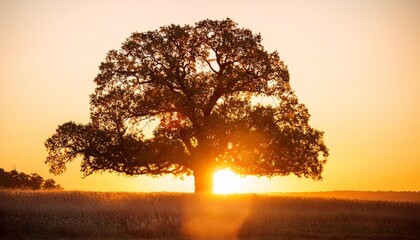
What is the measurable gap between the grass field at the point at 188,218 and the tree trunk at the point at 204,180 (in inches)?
250

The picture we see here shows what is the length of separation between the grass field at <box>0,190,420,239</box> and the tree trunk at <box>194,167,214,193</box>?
20.8 ft

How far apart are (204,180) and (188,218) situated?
12.9m

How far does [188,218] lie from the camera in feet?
80.8

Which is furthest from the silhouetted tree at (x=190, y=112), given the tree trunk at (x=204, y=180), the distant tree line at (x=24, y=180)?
the distant tree line at (x=24, y=180)

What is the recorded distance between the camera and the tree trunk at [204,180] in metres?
37.0

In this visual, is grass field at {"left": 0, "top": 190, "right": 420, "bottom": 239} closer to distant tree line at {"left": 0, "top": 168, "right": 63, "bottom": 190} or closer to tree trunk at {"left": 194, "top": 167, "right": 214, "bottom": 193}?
tree trunk at {"left": 194, "top": 167, "right": 214, "bottom": 193}

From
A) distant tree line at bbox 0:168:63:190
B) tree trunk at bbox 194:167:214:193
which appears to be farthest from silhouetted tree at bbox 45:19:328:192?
distant tree line at bbox 0:168:63:190

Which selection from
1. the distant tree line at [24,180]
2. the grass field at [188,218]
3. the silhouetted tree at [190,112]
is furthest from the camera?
the distant tree line at [24,180]

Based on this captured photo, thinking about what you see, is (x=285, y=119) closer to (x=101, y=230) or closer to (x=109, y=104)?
(x=109, y=104)

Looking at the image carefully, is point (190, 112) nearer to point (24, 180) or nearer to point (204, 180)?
point (204, 180)

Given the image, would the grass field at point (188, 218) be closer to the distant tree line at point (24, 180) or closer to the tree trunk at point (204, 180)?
the tree trunk at point (204, 180)

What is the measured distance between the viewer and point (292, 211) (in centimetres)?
→ 2733

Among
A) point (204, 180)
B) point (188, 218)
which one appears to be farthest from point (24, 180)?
point (188, 218)

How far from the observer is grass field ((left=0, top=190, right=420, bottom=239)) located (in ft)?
74.2
